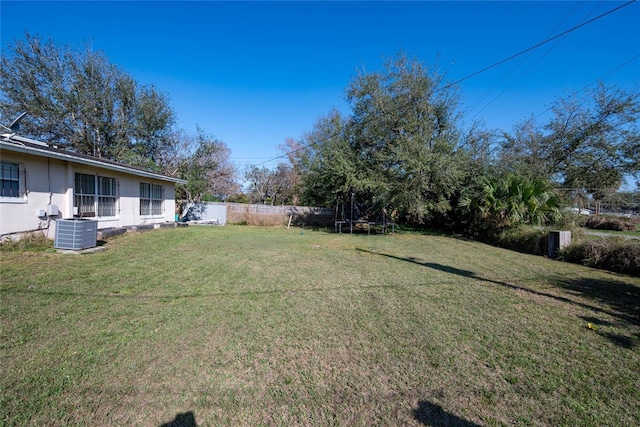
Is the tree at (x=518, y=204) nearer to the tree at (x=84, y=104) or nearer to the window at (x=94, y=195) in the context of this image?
the window at (x=94, y=195)

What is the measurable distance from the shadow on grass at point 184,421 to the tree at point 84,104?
17.8 m

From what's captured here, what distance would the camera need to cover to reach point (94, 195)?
9.32 m

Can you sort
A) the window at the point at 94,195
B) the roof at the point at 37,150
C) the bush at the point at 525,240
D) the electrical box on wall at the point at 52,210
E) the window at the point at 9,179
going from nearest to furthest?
the roof at the point at 37,150 → the window at the point at 9,179 → the electrical box on wall at the point at 52,210 → the bush at the point at 525,240 → the window at the point at 94,195

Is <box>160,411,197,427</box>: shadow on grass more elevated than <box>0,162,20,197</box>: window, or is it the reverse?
<box>0,162,20,197</box>: window

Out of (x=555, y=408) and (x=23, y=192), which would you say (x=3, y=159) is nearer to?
(x=23, y=192)

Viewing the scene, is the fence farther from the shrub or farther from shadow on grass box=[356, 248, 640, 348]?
shadow on grass box=[356, 248, 640, 348]

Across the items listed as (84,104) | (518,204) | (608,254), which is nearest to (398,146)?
(518,204)

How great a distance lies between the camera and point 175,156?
19.3 metres

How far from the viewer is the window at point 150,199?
12008mm

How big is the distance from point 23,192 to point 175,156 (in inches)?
514

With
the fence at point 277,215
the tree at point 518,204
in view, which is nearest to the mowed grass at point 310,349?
the tree at point 518,204

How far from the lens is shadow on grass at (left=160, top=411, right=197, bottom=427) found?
1.77 m

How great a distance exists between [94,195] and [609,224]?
95.3 feet

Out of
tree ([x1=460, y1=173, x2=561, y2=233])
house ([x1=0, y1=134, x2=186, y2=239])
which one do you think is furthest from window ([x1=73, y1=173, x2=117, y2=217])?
tree ([x1=460, y1=173, x2=561, y2=233])
